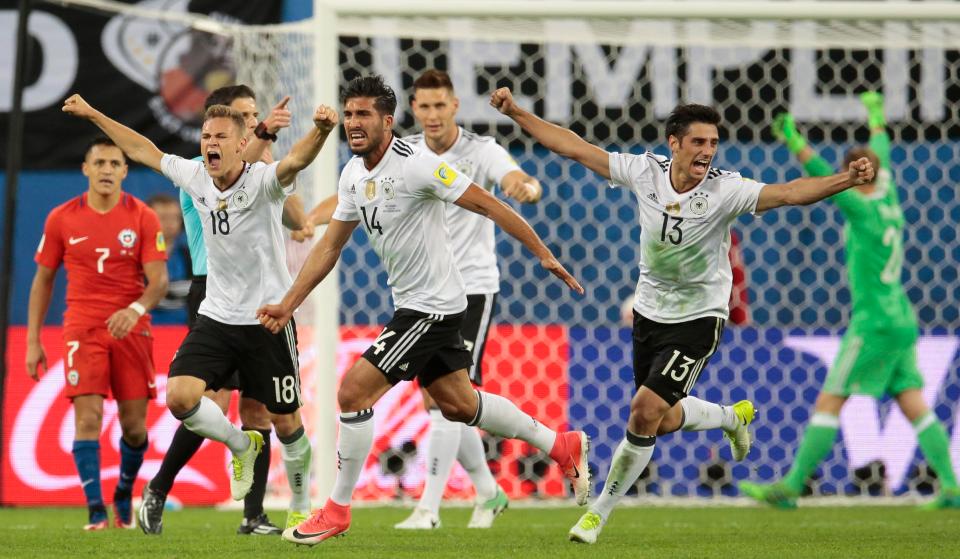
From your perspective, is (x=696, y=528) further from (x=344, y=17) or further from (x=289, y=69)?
(x=289, y=69)

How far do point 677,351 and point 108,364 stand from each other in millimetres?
3129

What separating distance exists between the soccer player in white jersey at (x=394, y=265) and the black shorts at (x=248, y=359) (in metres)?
0.39

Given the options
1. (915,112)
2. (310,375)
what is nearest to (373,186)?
(310,375)

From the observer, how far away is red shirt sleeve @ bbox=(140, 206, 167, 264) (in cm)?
792

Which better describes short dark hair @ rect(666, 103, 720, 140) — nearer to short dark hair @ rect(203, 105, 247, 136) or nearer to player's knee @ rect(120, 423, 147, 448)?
short dark hair @ rect(203, 105, 247, 136)

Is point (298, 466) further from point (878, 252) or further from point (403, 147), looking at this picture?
point (878, 252)

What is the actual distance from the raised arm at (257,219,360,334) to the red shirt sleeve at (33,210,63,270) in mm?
2023

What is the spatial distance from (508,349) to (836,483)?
Answer: 247 centimetres

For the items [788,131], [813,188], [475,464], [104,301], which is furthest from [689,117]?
[104,301]

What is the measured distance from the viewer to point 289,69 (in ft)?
34.1

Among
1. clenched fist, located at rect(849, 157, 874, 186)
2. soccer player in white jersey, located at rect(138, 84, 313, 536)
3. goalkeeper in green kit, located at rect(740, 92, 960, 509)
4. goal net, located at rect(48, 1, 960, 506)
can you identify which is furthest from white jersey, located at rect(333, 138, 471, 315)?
goalkeeper in green kit, located at rect(740, 92, 960, 509)

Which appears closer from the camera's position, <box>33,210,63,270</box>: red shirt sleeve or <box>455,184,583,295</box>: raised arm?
<box>455,184,583,295</box>: raised arm

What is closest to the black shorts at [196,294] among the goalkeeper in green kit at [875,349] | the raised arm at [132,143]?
the raised arm at [132,143]

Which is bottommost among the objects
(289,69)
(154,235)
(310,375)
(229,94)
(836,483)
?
(836,483)
